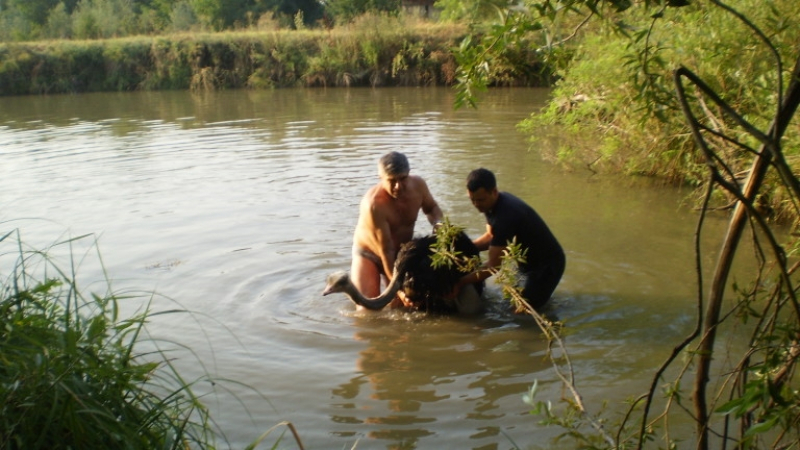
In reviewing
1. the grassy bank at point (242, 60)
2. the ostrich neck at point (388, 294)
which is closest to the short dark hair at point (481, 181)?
the ostrich neck at point (388, 294)

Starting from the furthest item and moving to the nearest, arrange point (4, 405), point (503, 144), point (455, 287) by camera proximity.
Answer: point (503, 144) → point (455, 287) → point (4, 405)

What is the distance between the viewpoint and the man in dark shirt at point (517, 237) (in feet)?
21.2

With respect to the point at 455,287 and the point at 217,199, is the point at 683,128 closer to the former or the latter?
the point at 455,287

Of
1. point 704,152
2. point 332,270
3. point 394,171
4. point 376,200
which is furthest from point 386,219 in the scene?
point 704,152

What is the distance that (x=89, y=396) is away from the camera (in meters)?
3.48

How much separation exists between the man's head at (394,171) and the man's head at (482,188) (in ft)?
2.70

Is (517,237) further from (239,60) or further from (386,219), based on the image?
(239,60)

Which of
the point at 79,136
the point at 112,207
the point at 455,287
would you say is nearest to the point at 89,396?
the point at 455,287

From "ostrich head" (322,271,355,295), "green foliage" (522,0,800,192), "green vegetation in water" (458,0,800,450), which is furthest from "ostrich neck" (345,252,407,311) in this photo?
"green foliage" (522,0,800,192)

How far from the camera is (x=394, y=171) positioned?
7.02 meters

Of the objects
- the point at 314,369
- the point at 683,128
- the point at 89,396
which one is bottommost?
the point at 314,369

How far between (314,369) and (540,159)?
869 centimetres

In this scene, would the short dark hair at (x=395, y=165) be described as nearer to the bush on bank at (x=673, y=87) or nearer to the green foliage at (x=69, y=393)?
the bush on bank at (x=673, y=87)

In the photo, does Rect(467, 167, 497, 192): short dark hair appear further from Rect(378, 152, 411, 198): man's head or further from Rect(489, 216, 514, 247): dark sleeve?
Rect(378, 152, 411, 198): man's head
